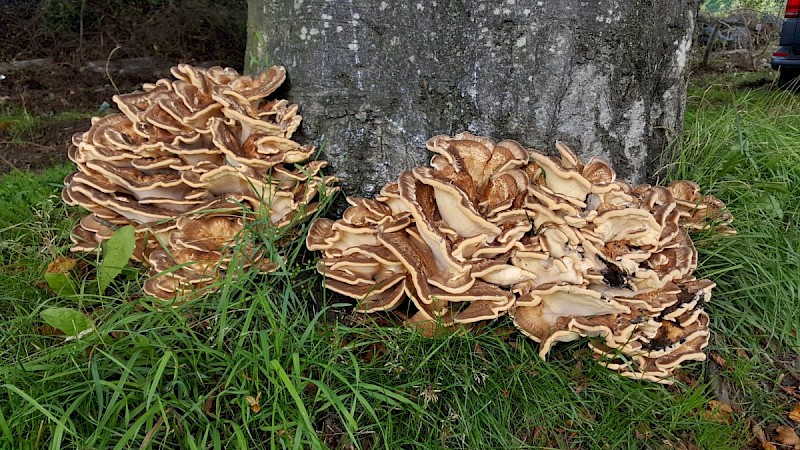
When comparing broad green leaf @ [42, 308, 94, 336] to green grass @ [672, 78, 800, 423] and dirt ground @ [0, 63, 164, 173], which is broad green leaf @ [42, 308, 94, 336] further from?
dirt ground @ [0, 63, 164, 173]

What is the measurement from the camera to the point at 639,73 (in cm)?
328

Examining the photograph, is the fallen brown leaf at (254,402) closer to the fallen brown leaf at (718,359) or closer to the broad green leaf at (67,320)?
the broad green leaf at (67,320)

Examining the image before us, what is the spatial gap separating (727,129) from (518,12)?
7.90ft

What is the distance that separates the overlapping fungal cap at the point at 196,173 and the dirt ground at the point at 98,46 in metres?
6.25

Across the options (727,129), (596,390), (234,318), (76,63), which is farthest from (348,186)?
(76,63)

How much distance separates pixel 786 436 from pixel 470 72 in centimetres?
267

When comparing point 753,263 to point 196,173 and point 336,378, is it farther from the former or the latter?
point 196,173

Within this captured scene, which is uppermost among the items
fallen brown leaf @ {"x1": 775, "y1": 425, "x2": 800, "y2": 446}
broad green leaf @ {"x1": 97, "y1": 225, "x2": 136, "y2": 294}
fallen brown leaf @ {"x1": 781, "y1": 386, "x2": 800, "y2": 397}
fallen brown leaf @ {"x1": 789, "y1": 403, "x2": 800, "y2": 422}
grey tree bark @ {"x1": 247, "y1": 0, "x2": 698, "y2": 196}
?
grey tree bark @ {"x1": 247, "y1": 0, "x2": 698, "y2": 196}

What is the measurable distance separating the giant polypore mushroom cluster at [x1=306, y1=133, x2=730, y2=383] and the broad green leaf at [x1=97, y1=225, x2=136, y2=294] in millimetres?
1049

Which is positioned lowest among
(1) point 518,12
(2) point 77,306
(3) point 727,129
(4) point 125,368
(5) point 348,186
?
(2) point 77,306

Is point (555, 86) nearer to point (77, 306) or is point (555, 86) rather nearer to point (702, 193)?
point (702, 193)

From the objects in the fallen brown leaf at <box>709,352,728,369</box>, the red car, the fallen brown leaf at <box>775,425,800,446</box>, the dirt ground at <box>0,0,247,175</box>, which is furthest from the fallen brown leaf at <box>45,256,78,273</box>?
the red car

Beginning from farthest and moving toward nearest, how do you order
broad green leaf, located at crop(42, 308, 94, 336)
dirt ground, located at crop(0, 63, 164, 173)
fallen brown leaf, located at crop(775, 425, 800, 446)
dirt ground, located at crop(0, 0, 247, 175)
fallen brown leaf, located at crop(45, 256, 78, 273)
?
dirt ground, located at crop(0, 0, 247, 175) → dirt ground, located at crop(0, 63, 164, 173) → fallen brown leaf, located at crop(45, 256, 78, 273) → fallen brown leaf, located at crop(775, 425, 800, 446) → broad green leaf, located at crop(42, 308, 94, 336)

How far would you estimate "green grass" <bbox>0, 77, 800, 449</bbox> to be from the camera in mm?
2387
